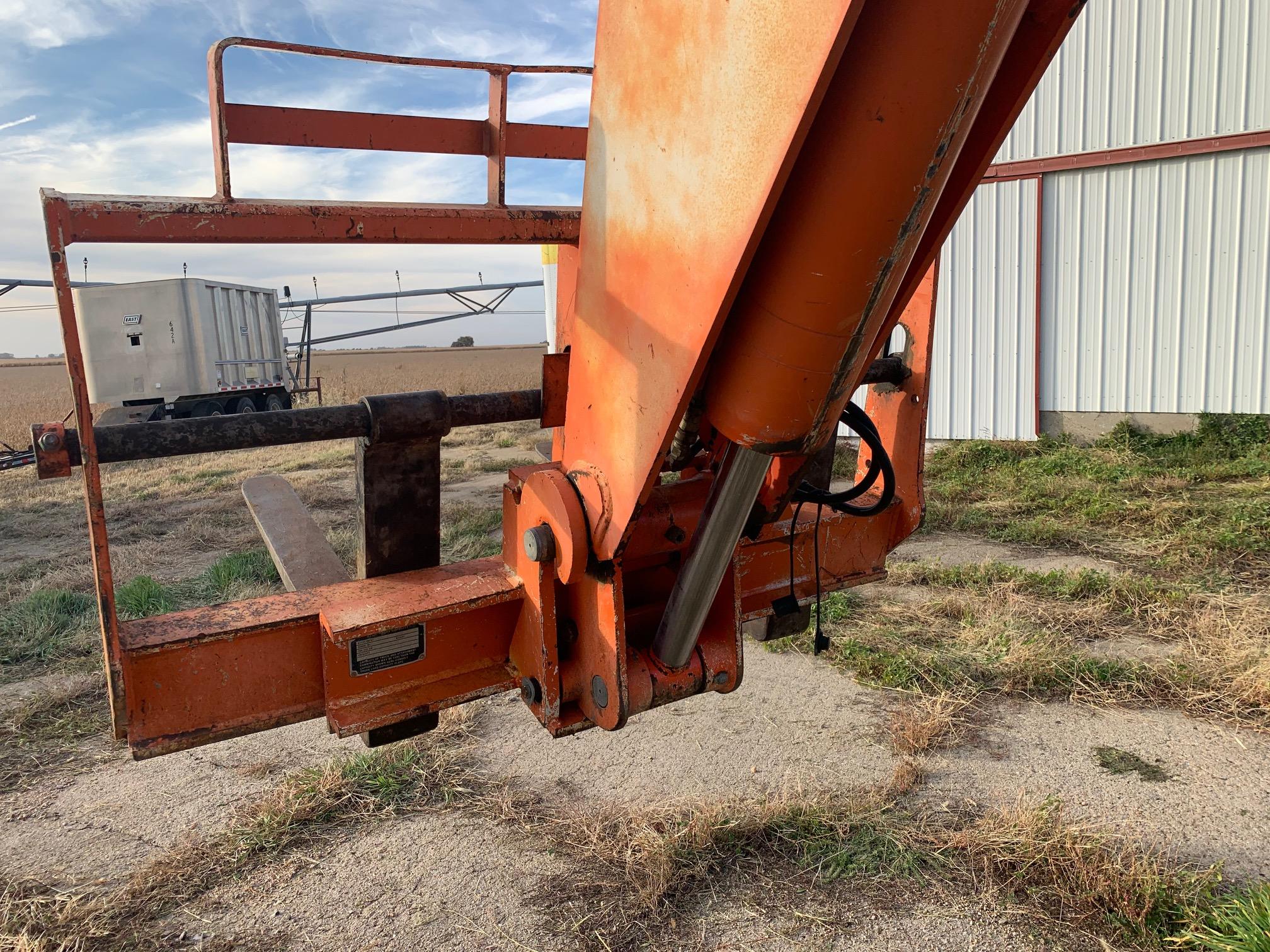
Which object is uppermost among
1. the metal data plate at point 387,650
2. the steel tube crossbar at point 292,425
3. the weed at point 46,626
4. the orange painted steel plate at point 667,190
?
the orange painted steel plate at point 667,190

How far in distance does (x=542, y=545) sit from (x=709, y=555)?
37 centimetres

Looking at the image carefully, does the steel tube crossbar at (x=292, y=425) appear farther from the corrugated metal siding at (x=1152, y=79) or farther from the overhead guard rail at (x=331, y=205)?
the corrugated metal siding at (x=1152, y=79)

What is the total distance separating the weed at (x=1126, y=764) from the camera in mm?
3055

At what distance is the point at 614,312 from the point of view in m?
1.74

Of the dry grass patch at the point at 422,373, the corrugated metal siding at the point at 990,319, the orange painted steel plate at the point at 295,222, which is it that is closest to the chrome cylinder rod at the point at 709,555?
the orange painted steel plate at the point at 295,222

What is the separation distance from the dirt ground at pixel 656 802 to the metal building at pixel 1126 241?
5.98 metres

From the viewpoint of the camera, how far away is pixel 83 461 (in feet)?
5.57

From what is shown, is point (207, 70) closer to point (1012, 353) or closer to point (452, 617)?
point (452, 617)

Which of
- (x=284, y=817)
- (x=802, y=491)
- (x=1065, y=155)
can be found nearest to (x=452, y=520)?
(x=284, y=817)

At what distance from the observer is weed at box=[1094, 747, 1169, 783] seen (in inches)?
120

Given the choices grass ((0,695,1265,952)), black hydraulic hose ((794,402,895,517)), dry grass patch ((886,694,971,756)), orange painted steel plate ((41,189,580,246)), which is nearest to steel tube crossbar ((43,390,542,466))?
orange painted steel plate ((41,189,580,246))

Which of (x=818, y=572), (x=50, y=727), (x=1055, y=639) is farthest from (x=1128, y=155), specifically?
(x=50, y=727)

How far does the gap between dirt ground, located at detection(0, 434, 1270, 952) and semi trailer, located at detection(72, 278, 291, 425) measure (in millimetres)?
11826

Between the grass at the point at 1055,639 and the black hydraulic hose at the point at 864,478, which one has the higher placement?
the black hydraulic hose at the point at 864,478
